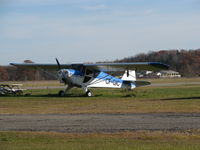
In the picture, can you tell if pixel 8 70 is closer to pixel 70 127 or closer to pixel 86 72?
pixel 86 72

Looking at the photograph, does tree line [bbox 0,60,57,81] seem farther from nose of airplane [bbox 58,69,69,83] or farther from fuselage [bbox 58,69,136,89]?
nose of airplane [bbox 58,69,69,83]

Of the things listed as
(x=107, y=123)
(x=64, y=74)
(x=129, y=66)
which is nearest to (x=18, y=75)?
(x=64, y=74)

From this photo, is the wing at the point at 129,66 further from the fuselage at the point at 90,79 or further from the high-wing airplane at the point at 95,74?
the fuselage at the point at 90,79

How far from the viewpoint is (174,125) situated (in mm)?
15914

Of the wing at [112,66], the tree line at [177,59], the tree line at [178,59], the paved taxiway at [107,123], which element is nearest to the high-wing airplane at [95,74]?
the wing at [112,66]

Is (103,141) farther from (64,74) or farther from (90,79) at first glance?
(90,79)

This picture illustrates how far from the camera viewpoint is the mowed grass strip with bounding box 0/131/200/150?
1088 cm

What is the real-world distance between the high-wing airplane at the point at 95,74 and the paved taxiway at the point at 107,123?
628 inches

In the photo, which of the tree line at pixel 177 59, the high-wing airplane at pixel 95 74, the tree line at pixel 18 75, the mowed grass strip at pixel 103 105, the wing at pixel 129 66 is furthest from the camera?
the tree line at pixel 177 59

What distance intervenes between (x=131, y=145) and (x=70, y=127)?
492cm

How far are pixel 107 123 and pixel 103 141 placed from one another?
15.7 feet

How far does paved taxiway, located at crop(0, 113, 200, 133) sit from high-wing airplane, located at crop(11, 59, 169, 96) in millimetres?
15953

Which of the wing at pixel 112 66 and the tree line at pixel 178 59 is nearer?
the wing at pixel 112 66

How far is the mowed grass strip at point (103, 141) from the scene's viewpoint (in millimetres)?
10883
